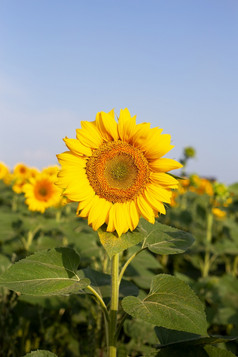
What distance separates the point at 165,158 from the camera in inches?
62.3

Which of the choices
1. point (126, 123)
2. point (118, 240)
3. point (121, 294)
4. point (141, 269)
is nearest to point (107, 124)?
point (126, 123)

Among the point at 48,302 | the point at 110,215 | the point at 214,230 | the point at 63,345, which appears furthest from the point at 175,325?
the point at 214,230

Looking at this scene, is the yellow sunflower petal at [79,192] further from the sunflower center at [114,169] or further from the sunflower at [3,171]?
the sunflower at [3,171]

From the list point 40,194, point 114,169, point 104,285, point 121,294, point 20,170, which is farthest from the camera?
point 20,170

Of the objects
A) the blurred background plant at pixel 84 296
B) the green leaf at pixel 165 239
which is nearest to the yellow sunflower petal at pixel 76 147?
the blurred background plant at pixel 84 296

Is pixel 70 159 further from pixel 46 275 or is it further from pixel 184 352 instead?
pixel 184 352

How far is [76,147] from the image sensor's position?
159 cm

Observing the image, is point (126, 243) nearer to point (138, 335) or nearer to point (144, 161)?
point (144, 161)

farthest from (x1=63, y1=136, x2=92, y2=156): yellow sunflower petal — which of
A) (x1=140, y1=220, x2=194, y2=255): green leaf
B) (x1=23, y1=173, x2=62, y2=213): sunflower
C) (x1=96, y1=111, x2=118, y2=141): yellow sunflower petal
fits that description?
(x1=23, y1=173, x2=62, y2=213): sunflower

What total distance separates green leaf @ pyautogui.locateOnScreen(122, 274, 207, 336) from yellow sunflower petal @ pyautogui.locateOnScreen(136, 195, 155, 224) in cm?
27

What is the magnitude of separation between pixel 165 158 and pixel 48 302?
1646 millimetres

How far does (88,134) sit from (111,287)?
666mm

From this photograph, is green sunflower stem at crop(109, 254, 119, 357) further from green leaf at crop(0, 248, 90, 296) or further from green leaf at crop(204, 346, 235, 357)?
green leaf at crop(204, 346, 235, 357)

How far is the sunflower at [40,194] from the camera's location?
4664 mm
